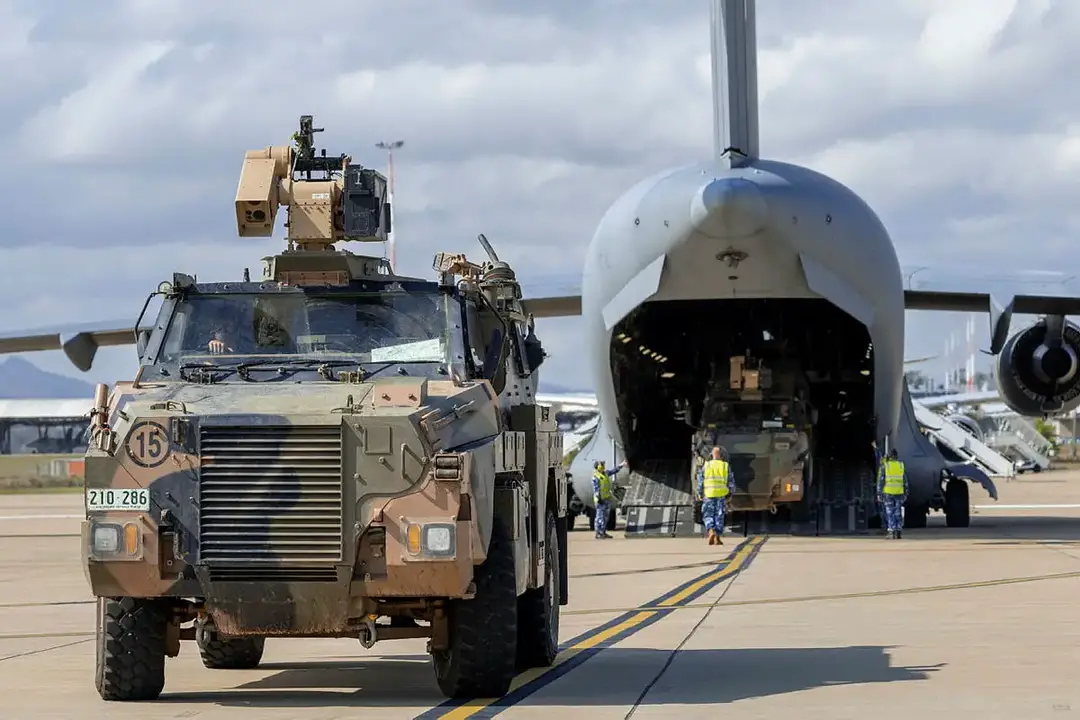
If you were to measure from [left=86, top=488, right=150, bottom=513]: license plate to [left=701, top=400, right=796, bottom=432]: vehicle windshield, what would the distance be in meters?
18.4

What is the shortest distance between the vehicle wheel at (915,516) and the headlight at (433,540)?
22.2m

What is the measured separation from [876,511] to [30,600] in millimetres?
14521

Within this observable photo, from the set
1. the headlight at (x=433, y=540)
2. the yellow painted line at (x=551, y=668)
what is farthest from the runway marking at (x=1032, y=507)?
the headlight at (x=433, y=540)

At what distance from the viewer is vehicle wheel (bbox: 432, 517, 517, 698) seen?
362 inches

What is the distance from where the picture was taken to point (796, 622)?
14227 mm

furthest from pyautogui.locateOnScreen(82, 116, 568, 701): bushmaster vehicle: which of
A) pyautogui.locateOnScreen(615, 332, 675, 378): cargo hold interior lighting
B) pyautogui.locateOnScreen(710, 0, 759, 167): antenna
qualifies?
pyautogui.locateOnScreen(615, 332, 675, 378): cargo hold interior lighting

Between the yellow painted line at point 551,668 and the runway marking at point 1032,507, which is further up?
the runway marking at point 1032,507

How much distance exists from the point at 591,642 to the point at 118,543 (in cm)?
459

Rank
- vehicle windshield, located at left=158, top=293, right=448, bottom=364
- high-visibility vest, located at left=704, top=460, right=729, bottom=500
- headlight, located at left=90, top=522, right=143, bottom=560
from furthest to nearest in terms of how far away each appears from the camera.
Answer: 1. high-visibility vest, located at left=704, top=460, right=729, bottom=500
2. vehicle windshield, located at left=158, top=293, right=448, bottom=364
3. headlight, located at left=90, top=522, right=143, bottom=560

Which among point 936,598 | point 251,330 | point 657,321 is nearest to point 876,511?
point 657,321

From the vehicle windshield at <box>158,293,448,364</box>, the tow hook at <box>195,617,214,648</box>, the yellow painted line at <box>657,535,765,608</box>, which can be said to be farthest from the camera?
the yellow painted line at <box>657,535,765,608</box>

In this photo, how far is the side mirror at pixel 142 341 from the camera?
10406mm

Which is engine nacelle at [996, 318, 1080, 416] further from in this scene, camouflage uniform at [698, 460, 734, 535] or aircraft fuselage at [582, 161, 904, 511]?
camouflage uniform at [698, 460, 734, 535]

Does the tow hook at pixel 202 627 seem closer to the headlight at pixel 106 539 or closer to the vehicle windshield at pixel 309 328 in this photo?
the headlight at pixel 106 539
